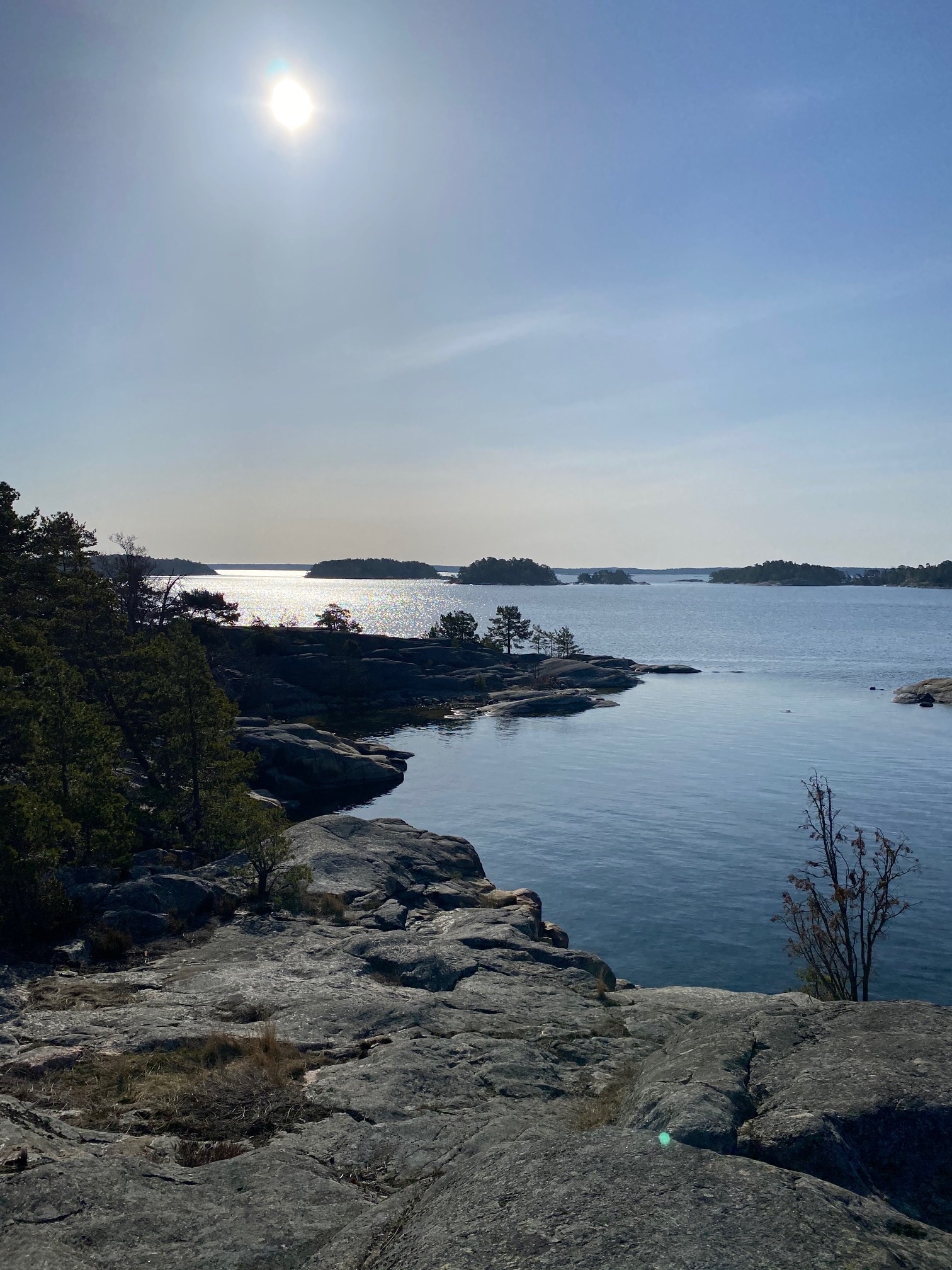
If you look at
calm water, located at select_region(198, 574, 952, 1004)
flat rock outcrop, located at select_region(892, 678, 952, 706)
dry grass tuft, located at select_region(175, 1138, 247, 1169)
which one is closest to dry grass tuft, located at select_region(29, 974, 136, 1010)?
dry grass tuft, located at select_region(175, 1138, 247, 1169)

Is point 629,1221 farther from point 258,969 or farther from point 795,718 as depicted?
point 795,718

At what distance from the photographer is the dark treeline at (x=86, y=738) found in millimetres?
23172

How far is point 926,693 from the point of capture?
326ft

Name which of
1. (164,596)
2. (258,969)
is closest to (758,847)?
(258,969)

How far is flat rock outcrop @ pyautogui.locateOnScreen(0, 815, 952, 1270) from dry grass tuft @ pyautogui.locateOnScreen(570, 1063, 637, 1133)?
7 cm

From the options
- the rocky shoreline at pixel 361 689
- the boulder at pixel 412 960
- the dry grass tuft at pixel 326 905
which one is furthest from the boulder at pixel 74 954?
the rocky shoreline at pixel 361 689

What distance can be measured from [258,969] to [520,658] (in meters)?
115

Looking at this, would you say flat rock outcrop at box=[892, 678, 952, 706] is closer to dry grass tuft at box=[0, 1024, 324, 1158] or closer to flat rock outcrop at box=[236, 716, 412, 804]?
flat rock outcrop at box=[236, 716, 412, 804]

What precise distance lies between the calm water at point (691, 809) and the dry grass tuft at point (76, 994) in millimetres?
18414

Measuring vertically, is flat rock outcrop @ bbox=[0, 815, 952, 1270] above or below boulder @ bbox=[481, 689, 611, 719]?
above

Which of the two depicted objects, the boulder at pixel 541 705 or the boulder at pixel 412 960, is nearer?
the boulder at pixel 412 960

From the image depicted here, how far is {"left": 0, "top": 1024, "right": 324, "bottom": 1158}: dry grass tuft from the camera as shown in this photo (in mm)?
12109

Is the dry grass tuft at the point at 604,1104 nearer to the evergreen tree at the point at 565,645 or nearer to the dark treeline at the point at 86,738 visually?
the dark treeline at the point at 86,738

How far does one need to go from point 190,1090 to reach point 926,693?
10528 cm
